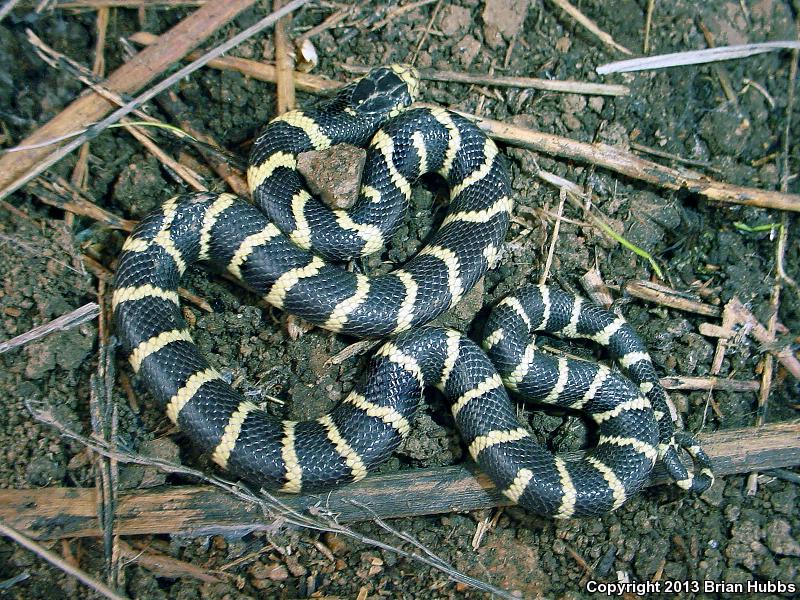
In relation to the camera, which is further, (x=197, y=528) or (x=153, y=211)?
(x=153, y=211)

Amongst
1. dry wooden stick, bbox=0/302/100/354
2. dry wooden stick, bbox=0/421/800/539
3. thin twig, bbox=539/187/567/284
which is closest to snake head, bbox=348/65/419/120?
thin twig, bbox=539/187/567/284

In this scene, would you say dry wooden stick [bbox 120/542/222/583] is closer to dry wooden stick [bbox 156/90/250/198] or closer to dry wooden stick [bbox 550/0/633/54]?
dry wooden stick [bbox 156/90/250/198]

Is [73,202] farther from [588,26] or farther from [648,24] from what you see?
[648,24]

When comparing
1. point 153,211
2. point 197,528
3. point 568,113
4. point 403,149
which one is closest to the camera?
point 197,528

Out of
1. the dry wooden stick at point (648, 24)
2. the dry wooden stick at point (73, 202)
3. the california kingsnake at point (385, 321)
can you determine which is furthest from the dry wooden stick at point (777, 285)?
the dry wooden stick at point (73, 202)

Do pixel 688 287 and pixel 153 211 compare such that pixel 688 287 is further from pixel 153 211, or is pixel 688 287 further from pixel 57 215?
pixel 57 215

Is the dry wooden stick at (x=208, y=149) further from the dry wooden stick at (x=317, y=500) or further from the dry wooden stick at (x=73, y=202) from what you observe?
the dry wooden stick at (x=317, y=500)

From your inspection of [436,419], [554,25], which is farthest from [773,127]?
[436,419]
